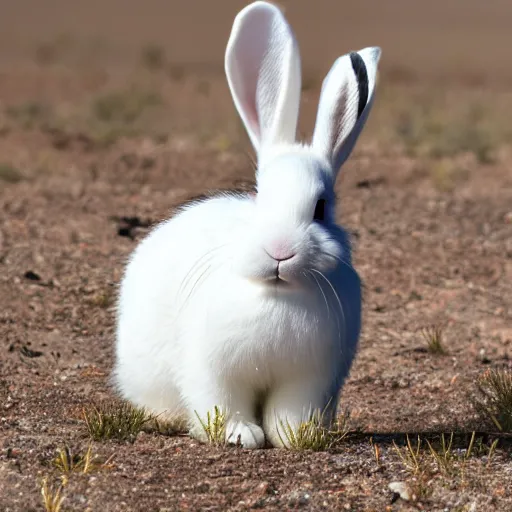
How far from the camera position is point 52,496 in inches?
172

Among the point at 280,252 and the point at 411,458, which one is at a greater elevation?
the point at 280,252

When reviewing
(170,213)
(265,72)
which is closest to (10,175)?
(170,213)

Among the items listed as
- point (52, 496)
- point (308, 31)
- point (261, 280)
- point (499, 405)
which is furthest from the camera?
point (308, 31)

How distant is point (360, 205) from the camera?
11.0 meters

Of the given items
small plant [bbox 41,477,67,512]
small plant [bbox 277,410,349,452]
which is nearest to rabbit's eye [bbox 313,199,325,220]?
small plant [bbox 277,410,349,452]

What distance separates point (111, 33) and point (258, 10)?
38.1 m

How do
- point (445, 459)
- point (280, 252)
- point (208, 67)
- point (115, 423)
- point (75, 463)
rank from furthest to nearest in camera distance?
point (208, 67), point (115, 423), point (445, 459), point (75, 463), point (280, 252)

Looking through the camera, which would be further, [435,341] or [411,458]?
[435,341]

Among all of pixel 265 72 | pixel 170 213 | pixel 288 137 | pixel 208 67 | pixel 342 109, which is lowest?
pixel 208 67

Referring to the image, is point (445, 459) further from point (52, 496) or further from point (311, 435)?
point (52, 496)

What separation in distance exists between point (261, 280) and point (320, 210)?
17.8 inches

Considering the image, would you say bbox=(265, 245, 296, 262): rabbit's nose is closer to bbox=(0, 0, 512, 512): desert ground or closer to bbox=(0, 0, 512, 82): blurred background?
bbox=(0, 0, 512, 512): desert ground

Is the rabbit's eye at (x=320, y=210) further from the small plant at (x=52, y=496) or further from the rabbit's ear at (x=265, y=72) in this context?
the small plant at (x=52, y=496)

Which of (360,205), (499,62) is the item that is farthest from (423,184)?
(499,62)
